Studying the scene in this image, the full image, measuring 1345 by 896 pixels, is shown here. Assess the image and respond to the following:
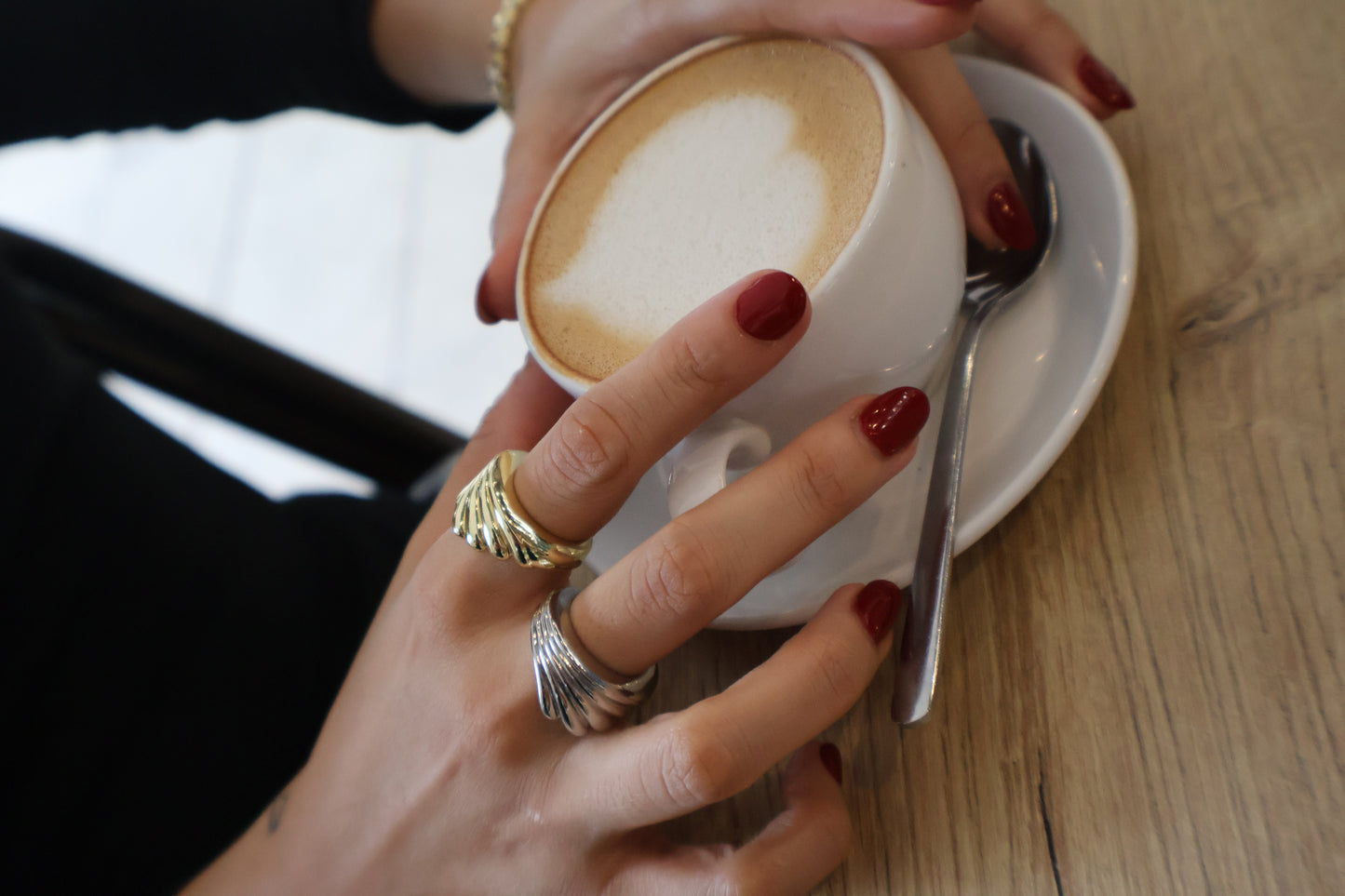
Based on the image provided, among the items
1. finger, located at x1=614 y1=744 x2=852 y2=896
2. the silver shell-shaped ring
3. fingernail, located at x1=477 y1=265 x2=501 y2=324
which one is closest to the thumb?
fingernail, located at x1=477 y1=265 x2=501 y2=324

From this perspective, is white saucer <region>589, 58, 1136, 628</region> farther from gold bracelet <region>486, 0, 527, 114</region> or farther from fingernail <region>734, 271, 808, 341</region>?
gold bracelet <region>486, 0, 527, 114</region>

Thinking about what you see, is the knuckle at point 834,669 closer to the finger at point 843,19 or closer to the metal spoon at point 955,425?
the metal spoon at point 955,425

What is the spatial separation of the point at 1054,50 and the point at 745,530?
34 centimetres

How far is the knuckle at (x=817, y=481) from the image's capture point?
39cm

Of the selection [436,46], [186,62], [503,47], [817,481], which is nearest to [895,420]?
[817,481]

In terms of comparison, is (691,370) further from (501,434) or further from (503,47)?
(503,47)

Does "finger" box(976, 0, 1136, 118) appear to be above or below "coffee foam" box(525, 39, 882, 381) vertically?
above

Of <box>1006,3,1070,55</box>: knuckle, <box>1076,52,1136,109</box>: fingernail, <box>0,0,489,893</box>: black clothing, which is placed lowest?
<box>0,0,489,893</box>: black clothing

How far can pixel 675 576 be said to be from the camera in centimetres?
39

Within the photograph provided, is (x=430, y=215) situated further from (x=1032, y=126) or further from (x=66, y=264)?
(x=1032, y=126)

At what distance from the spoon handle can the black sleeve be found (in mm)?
634

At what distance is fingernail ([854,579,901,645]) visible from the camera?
391 millimetres

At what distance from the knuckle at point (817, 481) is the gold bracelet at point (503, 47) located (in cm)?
46

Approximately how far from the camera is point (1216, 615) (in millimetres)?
355
